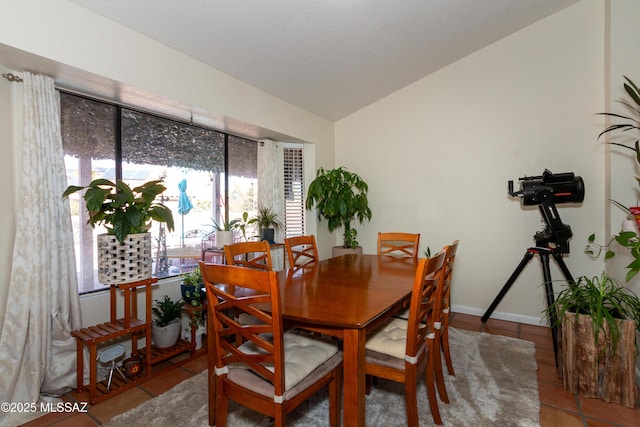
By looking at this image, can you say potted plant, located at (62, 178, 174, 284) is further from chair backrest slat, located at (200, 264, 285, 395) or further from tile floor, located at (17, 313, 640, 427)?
chair backrest slat, located at (200, 264, 285, 395)

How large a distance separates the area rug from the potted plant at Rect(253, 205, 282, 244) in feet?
5.02

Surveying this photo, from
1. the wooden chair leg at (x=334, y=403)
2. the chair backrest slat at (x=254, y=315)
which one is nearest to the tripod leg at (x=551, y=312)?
the wooden chair leg at (x=334, y=403)

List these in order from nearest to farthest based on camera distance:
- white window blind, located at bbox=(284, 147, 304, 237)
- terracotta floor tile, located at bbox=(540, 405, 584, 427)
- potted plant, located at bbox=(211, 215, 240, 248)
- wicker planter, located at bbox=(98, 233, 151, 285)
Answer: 1. terracotta floor tile, located at bbox=(540, 405, 584, 427)
2. wicker planter, located at bbox=(98, 233, 151, 285)
3. potted plant, located at bbox=(211, 215, 240, 248)
4. white window blind, located at bbox=(284, 147, 304, 237)

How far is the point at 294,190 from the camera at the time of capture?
401 centimetres

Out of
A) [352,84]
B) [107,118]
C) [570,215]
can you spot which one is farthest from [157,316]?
[570,215]

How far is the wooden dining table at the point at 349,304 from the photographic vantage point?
50.0 inches

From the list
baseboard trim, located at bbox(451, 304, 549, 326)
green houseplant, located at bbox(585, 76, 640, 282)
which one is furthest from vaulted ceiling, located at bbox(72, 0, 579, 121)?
baseboard trim, located at bbox(451, 304, 549, 326)

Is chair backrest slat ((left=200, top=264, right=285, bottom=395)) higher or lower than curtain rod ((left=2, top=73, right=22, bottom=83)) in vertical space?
lower

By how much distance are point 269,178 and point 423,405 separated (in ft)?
8.94

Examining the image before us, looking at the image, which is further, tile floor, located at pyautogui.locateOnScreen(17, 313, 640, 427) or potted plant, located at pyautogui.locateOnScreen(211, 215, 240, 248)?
potted plant, located at pyautogui.locateOnScreen(211, 215, 240, 248)

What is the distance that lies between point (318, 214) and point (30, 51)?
300 cm

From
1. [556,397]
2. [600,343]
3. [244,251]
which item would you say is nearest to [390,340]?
[244,251]

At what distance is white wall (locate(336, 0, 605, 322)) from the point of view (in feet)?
9.66

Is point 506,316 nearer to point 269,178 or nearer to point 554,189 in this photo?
point 554,189
